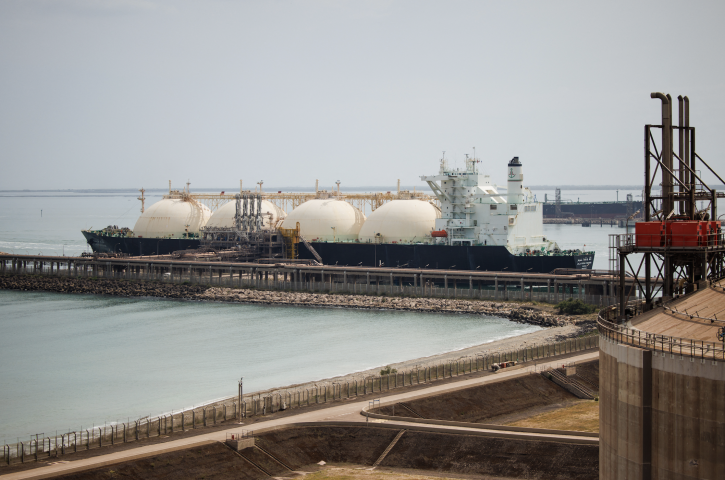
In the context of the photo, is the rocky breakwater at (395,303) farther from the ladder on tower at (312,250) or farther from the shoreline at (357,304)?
the ladder on tower at (312,250)

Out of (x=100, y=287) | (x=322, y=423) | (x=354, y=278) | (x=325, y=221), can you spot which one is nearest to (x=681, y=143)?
(x=322, y=423)

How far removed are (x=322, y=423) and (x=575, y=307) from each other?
3367 cm

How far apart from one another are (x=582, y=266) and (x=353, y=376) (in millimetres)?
35171

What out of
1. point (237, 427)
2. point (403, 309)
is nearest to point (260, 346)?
point (403, 309)

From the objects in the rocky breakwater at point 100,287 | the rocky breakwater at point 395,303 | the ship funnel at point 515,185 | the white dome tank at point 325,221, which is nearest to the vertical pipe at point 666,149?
the rocky breakwater at point 395,303

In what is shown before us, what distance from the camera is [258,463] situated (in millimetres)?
26266

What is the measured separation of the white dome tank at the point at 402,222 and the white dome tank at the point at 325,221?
439 centimetres

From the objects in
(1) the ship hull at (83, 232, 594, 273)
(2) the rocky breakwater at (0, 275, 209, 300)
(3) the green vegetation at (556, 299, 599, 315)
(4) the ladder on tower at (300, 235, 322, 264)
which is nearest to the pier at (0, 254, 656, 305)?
(3) the green vegetation at (556, 299, 599, 315)

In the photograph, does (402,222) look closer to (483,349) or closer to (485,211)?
(485,211)

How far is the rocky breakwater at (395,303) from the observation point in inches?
2334

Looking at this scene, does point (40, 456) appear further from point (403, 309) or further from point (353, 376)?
point (403, 309)

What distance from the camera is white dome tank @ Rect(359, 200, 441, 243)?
78688 mm

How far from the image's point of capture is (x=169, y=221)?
97.4 meters

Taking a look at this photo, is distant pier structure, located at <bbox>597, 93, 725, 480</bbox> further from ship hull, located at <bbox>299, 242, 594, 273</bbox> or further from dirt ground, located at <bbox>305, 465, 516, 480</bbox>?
ship hull, located at <bbox>299, 242, 594, 273</bbox>
